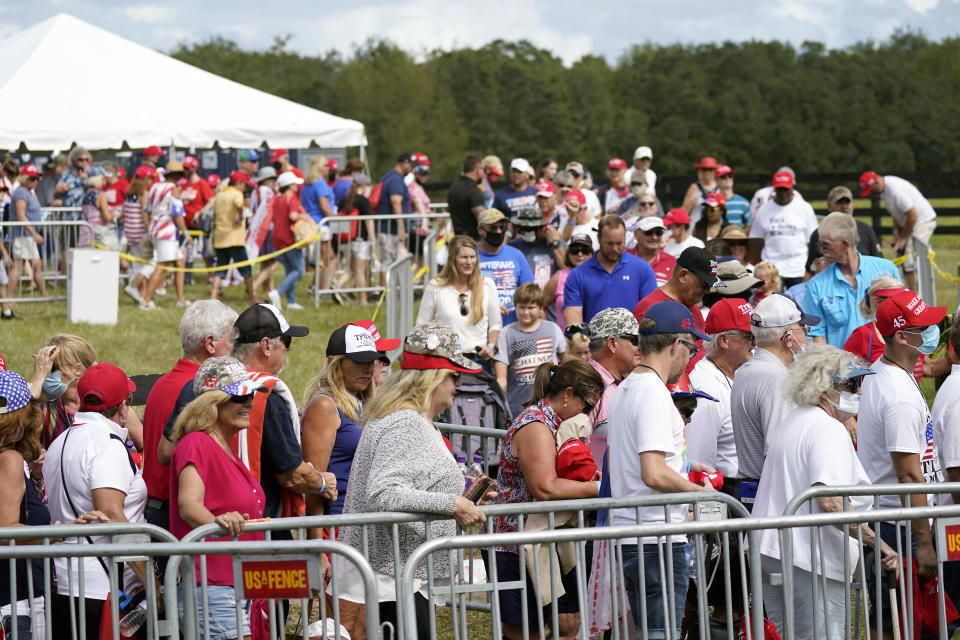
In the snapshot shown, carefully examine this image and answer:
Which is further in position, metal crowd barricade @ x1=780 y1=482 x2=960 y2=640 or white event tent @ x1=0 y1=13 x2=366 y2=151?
white event tent @ x1=0 y1=13 x2=366 y2=151

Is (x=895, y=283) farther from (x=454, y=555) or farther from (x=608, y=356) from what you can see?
(x=454, y=555)

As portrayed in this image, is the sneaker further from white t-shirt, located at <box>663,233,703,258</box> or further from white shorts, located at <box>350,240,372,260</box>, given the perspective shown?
white t-shirt, located at <box>663,233,703,258</box>

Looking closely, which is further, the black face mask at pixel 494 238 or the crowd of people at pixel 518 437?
the black face mask at pixel 494 238

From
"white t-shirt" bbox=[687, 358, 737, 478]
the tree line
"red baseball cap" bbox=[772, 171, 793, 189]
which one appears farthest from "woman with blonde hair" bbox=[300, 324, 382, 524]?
the tree line

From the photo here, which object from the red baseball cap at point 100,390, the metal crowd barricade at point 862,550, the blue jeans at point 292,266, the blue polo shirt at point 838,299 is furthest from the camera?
the blue jeans at point 292,266

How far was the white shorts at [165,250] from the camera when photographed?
→ 15641mm

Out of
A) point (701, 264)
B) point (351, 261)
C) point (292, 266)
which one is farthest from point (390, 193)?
point (701, 264)

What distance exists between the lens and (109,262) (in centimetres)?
1456

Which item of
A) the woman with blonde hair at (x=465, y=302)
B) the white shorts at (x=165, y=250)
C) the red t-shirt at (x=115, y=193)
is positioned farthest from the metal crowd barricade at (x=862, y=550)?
the red t-shirt at (x=115, y=193)

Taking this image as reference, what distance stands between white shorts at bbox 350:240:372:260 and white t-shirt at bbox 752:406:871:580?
11.6 meters

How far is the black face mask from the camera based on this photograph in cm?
969

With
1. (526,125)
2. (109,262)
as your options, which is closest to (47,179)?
(109,262)

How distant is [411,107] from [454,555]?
68.1m

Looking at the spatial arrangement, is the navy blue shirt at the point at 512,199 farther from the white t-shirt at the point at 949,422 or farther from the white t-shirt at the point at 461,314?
the white t-shirt at the point at 949,422
